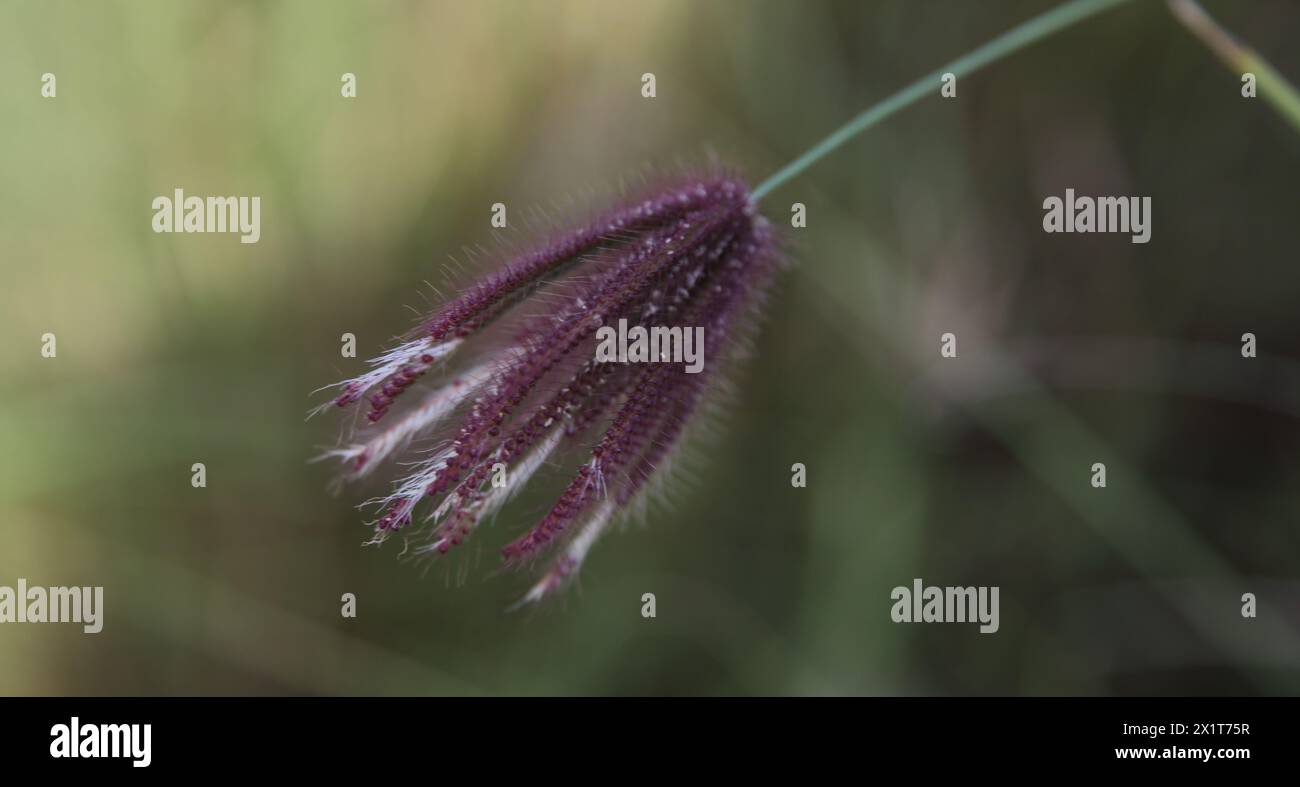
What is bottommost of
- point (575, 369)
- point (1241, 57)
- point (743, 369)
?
point (575, 369)

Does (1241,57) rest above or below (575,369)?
above

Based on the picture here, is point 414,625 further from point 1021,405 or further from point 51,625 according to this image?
point 1021,405

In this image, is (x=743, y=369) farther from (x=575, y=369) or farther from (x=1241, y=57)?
(x=1241, y=57)

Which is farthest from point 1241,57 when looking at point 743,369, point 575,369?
point 743,369

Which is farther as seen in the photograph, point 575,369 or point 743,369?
point 743,369

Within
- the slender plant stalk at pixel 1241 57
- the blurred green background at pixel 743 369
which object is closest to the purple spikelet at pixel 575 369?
the slender plant stalk at pixel 1241 57

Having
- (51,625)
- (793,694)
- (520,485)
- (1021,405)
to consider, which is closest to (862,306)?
(1021,405)

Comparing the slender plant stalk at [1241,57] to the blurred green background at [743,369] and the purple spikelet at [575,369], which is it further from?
the blurred green background at [743,369]
